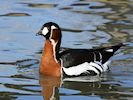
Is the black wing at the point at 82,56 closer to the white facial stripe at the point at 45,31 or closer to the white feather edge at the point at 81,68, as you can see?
the white feather edge at the point at 81,68

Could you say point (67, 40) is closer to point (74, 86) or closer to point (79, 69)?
point (79, 69)

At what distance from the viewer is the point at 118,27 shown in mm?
18547

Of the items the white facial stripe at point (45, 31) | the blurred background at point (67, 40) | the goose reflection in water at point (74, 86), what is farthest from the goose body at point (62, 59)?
the blurred background at point (67, 40)

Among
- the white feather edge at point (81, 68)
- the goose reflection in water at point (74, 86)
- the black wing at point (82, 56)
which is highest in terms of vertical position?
the black wing at point (82, 56)

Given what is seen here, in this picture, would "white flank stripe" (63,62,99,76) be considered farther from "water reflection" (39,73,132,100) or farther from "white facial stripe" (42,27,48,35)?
"white facial stripe" (42,27,48,35)

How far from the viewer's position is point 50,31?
47.1 ft

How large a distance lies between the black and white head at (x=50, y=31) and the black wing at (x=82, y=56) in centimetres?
38

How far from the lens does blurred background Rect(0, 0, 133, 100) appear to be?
13.0 m

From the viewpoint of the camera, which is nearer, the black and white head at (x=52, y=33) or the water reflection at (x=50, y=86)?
the water reflection at (x=50, y=86)

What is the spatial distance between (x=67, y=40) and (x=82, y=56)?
2.67 metres

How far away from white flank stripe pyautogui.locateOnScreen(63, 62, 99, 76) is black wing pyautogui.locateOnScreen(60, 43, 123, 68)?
0.07 m

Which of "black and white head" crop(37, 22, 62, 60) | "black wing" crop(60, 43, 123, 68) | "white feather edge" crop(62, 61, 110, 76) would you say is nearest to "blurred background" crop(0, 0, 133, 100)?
"white feather edge" crop(62, 61, 110, 76)

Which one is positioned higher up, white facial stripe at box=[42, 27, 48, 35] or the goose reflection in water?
white facial stripe at box=[42, 27, 48, 35]

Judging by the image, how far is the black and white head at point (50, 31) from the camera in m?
14.3
